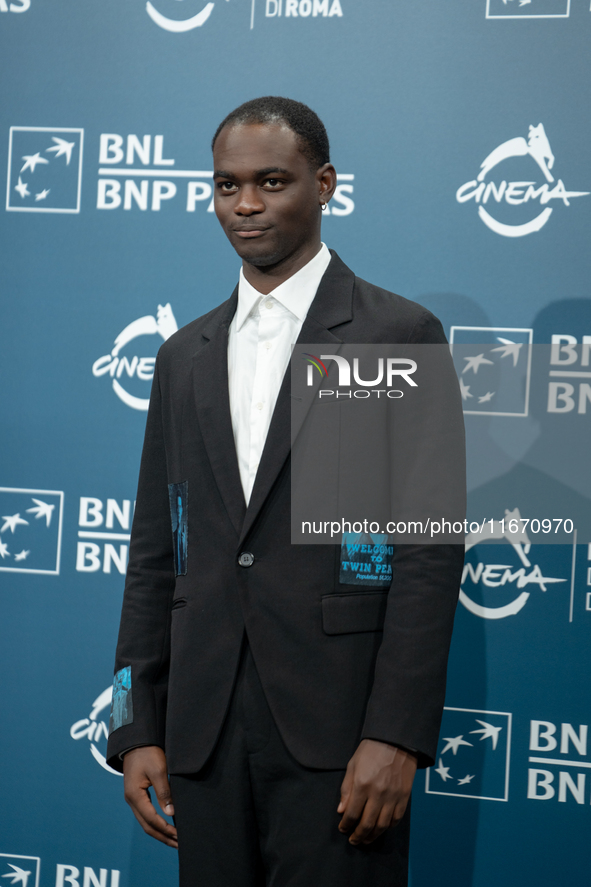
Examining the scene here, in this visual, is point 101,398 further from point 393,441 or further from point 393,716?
point 393,716

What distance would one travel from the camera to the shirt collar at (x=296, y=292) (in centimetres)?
138


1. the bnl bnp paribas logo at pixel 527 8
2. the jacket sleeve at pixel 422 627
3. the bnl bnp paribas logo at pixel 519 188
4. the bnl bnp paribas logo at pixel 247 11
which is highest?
the bnl bnp paribas logo at pixel 247 11

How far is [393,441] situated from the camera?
4.21 ft

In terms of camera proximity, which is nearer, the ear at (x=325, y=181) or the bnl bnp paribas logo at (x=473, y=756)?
the ear at (x=325, y=181)

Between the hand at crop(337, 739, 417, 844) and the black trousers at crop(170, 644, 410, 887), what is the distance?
2.4 inches

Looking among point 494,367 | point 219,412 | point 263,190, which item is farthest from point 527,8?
point 219,412

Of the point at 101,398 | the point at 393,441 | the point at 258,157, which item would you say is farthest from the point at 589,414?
the point at 101,398

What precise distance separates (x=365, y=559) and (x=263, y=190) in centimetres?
61

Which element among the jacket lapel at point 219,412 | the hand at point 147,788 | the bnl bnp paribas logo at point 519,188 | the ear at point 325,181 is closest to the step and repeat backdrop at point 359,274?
the bnl bnp paribas logo at point 519,188

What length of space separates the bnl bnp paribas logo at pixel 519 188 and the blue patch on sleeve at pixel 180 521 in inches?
42.5

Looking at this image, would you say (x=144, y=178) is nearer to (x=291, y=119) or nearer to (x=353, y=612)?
(x=291, y=119)

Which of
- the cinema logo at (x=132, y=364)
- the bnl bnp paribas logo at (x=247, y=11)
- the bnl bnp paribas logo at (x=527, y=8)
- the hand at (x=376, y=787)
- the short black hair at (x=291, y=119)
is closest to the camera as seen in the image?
the hand at (x=376, y=787)

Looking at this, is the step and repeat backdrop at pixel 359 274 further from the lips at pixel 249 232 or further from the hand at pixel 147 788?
the hand at pixel 147 788

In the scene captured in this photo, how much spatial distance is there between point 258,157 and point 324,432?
455mm
